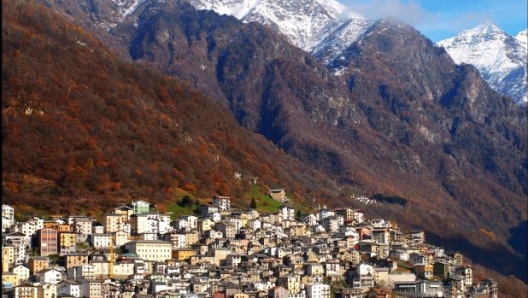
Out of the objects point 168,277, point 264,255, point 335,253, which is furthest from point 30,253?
point 335,253

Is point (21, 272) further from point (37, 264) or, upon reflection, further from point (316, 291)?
point (316, 291)

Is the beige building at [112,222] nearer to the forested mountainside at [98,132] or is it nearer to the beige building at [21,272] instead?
the forested mountainside at [98,132]

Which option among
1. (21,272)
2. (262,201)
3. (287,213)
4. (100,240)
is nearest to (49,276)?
(21,272)

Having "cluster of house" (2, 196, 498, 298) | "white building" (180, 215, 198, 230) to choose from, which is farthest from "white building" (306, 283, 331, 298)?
"white building" (180, 215, 198, 230)

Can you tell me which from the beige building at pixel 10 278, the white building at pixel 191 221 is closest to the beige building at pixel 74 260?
the beige building at pixel 10 278

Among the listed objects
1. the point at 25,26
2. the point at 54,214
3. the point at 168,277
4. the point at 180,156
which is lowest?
the point at 168,277

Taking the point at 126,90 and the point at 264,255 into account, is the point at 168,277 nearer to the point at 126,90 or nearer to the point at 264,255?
the point at 264,255
